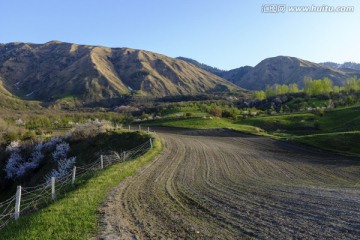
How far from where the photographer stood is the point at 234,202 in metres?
14.4

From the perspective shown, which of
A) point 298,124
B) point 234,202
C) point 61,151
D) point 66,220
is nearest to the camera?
point 66,220

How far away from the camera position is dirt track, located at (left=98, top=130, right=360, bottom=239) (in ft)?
34.5

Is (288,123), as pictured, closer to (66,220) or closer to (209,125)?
(209,125)

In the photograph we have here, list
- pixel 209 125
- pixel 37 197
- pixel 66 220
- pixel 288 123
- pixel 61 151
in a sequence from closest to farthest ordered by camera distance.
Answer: pixel 66 220
pixel 37 197
pixel 61 151
pixel 288 123
pixel 209 125

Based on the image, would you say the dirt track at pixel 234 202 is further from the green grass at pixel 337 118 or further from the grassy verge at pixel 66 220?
the green grass at pixel 337 118

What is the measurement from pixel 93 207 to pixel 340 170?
20.0 metres

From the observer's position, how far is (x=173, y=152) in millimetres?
35656

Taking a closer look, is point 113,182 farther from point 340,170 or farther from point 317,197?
point 340,170

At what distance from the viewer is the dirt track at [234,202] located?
10.5 metres

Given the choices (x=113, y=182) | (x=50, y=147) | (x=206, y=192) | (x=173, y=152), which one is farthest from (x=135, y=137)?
(x=206, y=192)

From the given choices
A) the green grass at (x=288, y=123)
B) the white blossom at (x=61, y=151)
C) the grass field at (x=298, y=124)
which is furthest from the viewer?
the green grass at (x=288, y=123)

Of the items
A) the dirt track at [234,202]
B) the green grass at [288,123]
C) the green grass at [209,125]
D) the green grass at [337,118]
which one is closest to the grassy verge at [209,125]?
the green grass at [209,125]

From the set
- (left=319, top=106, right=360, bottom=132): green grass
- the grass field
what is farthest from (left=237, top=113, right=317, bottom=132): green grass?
(left=319, top=106, right=360, bottom=132): green grass

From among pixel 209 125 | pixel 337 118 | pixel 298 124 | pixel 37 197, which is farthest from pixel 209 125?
pixel 37 197
